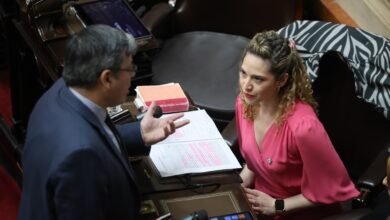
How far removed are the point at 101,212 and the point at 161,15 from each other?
176 centimetres

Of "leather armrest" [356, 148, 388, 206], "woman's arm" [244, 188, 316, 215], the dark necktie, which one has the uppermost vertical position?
the dark necktie

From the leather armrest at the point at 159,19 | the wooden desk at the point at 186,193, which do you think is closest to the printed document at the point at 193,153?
the wooden desk at the point at 186,193

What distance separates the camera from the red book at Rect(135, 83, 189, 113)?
2215 millimetres

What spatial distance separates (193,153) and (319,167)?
44 centimetres

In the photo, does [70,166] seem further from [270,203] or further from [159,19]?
[159,19]

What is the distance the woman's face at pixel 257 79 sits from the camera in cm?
201

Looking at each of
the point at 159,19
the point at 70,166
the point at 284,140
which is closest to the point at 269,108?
the point at 284,140

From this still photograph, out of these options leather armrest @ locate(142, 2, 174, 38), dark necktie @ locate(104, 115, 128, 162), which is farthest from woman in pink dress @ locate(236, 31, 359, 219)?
leather armrest @ locate(142, 2, 174, 38)

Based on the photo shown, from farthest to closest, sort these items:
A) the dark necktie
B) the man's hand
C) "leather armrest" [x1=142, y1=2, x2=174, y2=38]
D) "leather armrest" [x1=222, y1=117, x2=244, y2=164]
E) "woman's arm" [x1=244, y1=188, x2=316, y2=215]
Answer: "leather armrest" [x1=142, y1=2, x2=174, y2=38] → "leather armrest" [x1=222, y1=117, x2=244, y2=164] → "woman's arm" [x1=244, y1=188, x2=316, y2=215] → the man's hand → the dark necktie

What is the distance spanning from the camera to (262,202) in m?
2.16

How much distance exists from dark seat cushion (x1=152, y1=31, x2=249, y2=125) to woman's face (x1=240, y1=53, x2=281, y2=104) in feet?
2.40

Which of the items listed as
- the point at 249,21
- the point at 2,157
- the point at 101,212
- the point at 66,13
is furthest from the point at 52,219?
the point at 249,21

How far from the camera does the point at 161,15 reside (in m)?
3.13

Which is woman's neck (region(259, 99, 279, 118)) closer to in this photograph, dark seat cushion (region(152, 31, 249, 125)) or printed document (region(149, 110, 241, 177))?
printed document (region(149, 110, 241, 177))
